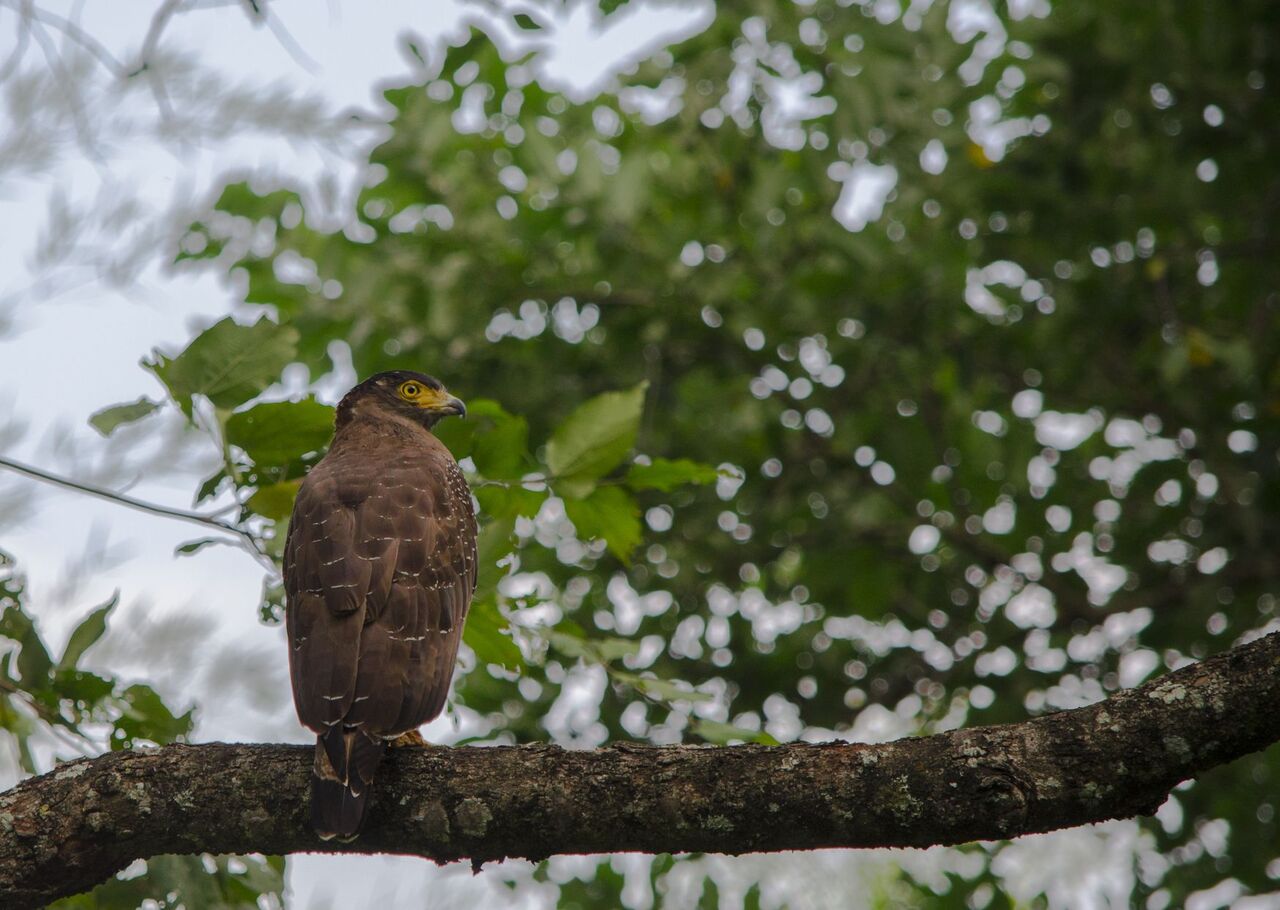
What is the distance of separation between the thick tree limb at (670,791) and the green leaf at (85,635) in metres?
0.39

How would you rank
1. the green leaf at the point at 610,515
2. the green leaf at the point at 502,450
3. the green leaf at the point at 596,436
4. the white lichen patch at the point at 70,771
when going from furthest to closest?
the green leaf at the point at 610,515 → the green leaf at the point at 502,450 → the green leaf at the point at 596,436 → the white lichen patch at the point at 70,771

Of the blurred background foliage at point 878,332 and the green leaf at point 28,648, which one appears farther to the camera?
the blurred background foliage at point 878,332

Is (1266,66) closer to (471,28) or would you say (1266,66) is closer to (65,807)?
(471,28)

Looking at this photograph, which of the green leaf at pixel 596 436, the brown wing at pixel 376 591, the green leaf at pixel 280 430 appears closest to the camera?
the brown wing at pixel 376 591

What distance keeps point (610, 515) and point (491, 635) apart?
1.67ft

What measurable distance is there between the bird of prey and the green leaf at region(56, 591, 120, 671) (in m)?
0.50

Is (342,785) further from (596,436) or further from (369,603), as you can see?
(596,436)

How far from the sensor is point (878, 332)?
627cm

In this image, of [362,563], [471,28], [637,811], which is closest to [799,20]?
[471,28]

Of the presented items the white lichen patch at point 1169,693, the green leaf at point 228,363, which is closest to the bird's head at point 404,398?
the green leaf at point 228,363

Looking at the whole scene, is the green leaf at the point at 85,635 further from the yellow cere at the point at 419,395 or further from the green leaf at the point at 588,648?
the yellow cere at the point at 419,395

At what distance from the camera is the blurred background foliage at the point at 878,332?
6.17m

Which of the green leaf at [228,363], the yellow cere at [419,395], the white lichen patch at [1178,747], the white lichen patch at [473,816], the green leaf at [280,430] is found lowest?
the white lichen patch at [1178,747]

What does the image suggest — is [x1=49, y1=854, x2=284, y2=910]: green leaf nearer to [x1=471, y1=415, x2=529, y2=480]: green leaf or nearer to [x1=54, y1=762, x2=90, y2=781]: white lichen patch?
[x1=54, y1=762, x2=90, y2=781]: white lichen patch
